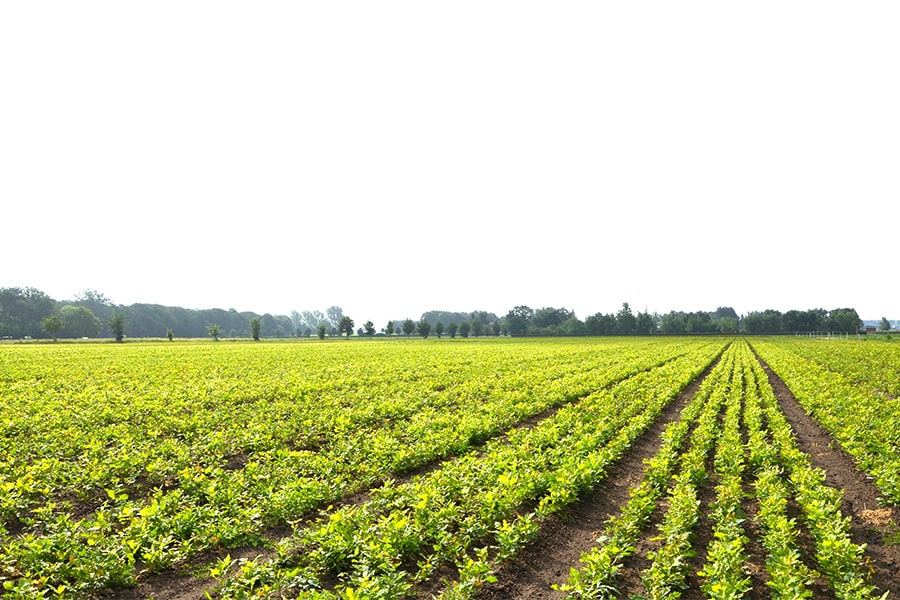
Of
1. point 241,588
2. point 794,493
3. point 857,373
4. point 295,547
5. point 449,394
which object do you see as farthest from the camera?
point 857,373

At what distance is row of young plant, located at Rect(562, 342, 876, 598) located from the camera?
5.68m

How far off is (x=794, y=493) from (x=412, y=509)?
7514 mm

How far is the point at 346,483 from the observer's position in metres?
9.62

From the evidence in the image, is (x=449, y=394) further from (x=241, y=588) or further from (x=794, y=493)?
(x=241, y=588)

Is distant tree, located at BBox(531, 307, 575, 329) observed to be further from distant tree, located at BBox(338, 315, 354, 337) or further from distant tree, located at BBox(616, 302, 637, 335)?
distant tree, located at BBox(338, 315, 354, 337)

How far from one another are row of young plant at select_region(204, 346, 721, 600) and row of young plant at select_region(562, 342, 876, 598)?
44.0 inches

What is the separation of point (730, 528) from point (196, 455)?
1129cm

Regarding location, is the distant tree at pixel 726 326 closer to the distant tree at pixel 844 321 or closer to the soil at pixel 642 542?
the distant tree at pixel 844 321

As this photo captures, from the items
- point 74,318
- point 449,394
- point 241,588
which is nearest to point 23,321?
point 74,318

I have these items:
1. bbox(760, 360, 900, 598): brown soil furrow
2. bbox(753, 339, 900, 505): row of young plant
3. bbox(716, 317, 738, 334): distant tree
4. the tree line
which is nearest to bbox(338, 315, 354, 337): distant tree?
the tree line

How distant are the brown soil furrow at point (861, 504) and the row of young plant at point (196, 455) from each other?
808cm

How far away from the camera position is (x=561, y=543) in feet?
24.8

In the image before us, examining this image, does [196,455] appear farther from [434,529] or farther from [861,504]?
[861,504]

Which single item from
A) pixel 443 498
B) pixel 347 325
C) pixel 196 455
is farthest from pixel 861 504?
pixel 347 325
